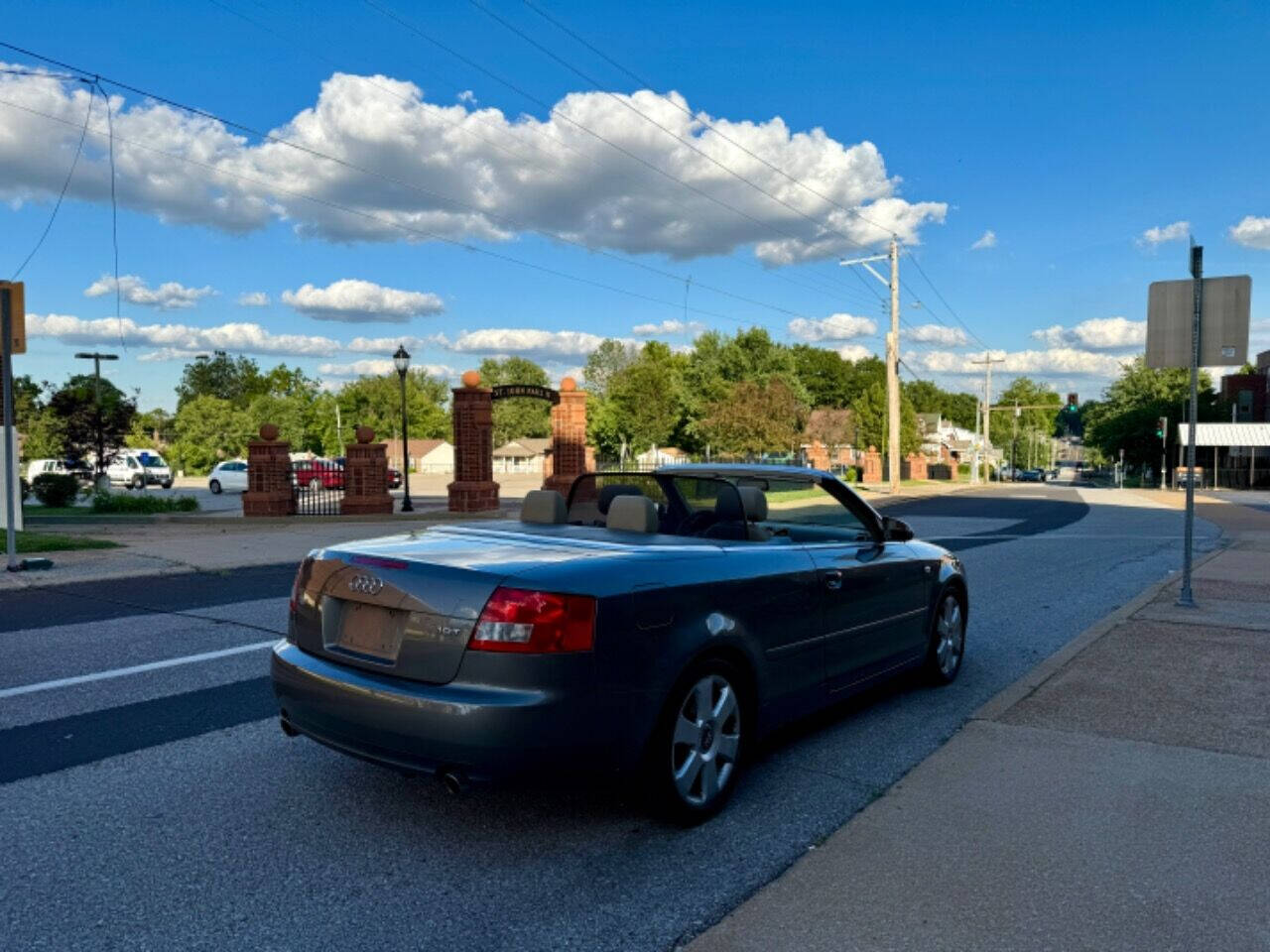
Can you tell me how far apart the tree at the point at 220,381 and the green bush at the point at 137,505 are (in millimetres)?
122043

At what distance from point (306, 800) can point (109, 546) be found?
12426 mm

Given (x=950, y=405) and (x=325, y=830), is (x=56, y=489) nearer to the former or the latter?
(x=325, y=830)

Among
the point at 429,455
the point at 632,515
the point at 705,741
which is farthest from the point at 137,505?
the point at 429,455

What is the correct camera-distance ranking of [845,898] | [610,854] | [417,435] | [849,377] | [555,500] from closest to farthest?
[845,898] → [610,854] → [555,500] → [849,377] → [417,435]

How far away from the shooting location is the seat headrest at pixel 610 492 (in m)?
5.20

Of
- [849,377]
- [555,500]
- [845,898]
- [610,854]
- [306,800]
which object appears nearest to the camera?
[845,898]

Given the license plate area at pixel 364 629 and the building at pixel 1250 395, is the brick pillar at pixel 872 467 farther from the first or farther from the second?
the license plate area at pixel 364 629

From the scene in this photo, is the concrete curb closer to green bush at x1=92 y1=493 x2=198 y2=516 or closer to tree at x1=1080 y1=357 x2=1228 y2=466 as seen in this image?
green bush at x1=92 y1=493 x2=198 y2=516

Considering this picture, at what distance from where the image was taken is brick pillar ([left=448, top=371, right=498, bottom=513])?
77.2 ft

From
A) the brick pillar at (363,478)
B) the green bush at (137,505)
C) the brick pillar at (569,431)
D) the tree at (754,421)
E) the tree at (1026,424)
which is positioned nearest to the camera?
the brick pillar at (363,478)

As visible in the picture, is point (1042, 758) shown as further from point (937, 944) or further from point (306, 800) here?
point (306, 800)

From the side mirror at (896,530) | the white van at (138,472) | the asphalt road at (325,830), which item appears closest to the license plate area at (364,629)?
the asphalt road at (325,830)

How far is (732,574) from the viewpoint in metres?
4.14

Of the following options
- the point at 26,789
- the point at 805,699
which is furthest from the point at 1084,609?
the point at 26,789
